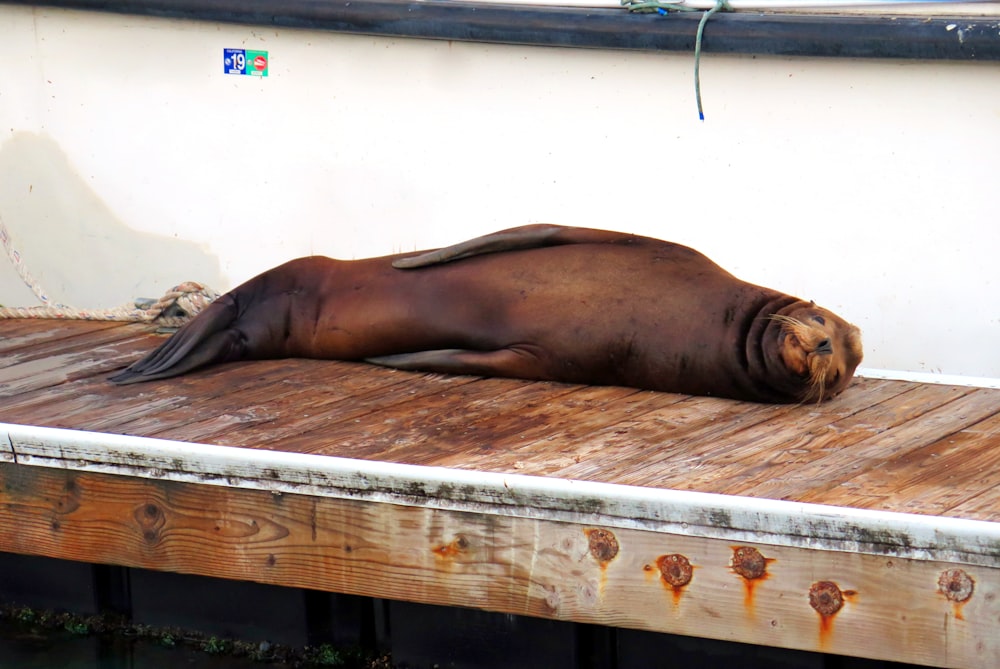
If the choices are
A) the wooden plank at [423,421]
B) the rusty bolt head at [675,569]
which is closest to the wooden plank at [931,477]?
the rusty bolt head at [675,569]

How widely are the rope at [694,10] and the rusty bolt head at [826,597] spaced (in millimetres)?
1848

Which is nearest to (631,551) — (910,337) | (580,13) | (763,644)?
(763,644)

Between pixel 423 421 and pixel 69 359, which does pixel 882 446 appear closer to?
pixel 423 421

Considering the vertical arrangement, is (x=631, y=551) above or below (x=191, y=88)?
below

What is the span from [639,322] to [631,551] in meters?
1.04

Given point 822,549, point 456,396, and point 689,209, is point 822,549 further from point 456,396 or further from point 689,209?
point 689,209

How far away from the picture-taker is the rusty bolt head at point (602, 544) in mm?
2619

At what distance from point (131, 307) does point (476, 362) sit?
1421 millimetres

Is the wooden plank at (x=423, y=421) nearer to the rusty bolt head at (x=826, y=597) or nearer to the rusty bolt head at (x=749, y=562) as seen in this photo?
the rusty bolt head at (x=749, y=562)

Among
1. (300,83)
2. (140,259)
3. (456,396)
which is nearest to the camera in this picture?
(456,396)

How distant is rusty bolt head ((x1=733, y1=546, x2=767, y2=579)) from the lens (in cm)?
250

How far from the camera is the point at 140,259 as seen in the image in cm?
480

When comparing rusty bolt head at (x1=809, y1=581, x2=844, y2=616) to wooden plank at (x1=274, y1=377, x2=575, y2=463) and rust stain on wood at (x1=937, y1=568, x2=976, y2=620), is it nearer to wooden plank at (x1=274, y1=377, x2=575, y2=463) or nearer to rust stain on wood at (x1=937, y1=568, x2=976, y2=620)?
rust stain on wood at (x1=937, y1=568, x2=976, y2=620)

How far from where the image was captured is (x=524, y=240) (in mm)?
3820
